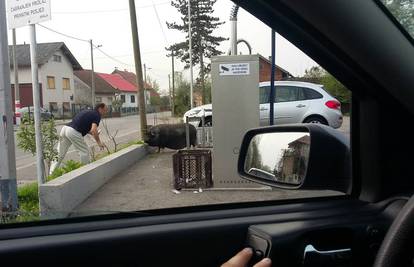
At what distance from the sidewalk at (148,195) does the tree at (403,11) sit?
73 centimetres

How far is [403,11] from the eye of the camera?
1550mm

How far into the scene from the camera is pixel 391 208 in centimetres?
167

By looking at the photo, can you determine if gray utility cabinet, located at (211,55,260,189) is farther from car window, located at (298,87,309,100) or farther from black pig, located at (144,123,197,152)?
black pig, located at (144,123,197,152)

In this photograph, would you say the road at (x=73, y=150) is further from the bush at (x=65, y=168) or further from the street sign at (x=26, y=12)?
the street sign at (x=26, y=12)

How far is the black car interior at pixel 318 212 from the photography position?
4.78ft

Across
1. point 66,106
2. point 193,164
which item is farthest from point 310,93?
point 66,106

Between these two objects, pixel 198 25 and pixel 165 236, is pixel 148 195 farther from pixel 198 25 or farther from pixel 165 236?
pixel 165 236

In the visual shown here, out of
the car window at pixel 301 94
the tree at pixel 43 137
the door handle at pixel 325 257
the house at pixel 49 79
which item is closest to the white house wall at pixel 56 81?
the house at pixel 49 79

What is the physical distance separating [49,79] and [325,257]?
8112 millimetres

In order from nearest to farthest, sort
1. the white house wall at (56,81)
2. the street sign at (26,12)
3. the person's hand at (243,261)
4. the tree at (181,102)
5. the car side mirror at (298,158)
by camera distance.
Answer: the person's hand at (243,261) → the car side mirror at (298,158) → the street sign at (26,12) → the white house wall at (56,81) → the tree at (181,102)

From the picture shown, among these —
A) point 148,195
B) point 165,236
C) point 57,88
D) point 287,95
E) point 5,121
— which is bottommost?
point 148,195

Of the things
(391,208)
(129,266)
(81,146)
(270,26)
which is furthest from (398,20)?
(81,146)

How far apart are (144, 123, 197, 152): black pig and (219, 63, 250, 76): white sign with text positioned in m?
5.72

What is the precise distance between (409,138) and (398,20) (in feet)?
1.37
